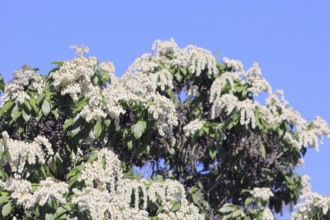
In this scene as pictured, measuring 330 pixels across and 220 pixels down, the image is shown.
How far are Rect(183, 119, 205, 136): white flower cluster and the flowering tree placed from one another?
16mm

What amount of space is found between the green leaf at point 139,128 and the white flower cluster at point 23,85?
1212 millimetres

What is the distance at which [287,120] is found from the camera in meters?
13.9

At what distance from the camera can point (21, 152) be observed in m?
9.70

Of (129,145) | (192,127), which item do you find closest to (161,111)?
(129,145)

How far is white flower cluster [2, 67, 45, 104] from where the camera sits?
10.4 meters

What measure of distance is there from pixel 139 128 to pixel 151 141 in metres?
2.70

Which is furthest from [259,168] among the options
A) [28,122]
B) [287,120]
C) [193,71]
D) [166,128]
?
[28,122]

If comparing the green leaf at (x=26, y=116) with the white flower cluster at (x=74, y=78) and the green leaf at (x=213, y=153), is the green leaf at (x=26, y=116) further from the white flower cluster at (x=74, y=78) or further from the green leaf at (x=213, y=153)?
the green leaf at (x=213, y=153)

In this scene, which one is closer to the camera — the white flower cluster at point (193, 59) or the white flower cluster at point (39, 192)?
the white flower cluster at point (39, 192)

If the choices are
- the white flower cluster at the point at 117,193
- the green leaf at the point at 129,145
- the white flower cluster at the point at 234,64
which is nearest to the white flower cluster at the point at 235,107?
the white flower cluster at the point at 234,64

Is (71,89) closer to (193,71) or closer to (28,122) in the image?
(28,122)

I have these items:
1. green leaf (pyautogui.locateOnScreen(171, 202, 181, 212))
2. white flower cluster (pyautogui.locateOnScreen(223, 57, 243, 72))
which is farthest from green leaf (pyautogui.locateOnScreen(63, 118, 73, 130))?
white flower cluster (pyautogui.locateOnScreen(223, 57, 243, 72))

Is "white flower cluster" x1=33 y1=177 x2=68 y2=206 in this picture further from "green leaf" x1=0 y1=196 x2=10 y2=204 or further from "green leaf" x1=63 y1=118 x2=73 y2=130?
"green leaf" x1=63 y1=118 x2=73 y2=130

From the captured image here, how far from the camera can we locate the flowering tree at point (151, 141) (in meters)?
9.70
